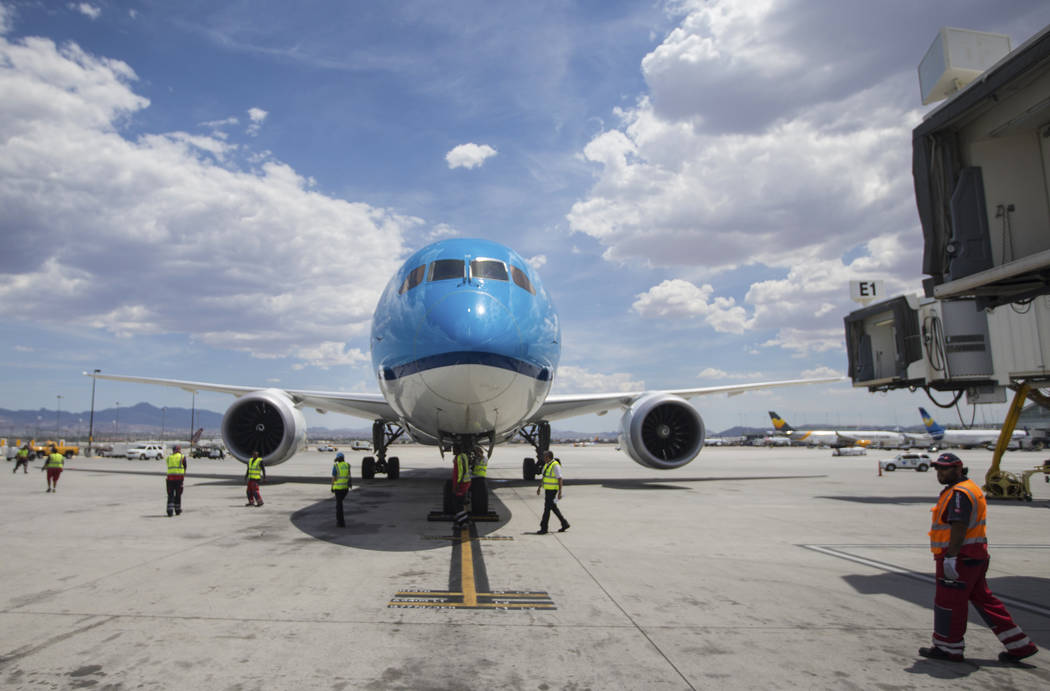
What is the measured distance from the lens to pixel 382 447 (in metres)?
17.5

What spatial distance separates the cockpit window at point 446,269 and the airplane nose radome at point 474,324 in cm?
57

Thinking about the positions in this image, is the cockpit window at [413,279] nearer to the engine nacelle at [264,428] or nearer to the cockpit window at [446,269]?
the cockpit window at [446,269]

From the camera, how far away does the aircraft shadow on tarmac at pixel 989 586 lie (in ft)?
14.4

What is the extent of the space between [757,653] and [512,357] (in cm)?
481

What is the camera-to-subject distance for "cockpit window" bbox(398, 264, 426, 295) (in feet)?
29.6

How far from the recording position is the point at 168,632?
3975mm

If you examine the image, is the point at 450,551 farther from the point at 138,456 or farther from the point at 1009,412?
the point at 138,456

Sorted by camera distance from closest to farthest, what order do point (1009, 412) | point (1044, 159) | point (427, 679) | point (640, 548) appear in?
point (427, 679) → point (1044, 159) → point (640, 548) → point (1009, 412)

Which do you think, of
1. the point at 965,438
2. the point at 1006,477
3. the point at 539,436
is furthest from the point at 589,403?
the point at 965,438

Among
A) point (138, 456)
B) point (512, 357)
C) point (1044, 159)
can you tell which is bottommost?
point (138, 456)

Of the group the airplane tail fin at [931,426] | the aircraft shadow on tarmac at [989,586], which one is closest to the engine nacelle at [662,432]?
the aircraft shadow on tarmac at [989,586]

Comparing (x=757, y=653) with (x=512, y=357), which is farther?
(x=512, y=357)

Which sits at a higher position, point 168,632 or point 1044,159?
point 1044,159

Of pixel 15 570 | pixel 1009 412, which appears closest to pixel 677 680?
pixel 15 570
